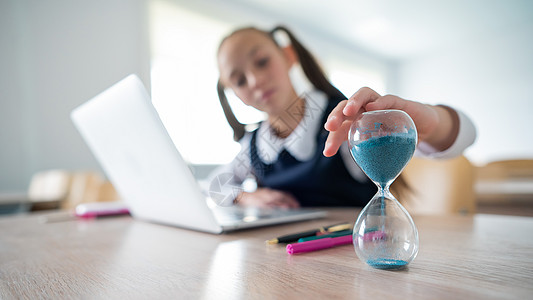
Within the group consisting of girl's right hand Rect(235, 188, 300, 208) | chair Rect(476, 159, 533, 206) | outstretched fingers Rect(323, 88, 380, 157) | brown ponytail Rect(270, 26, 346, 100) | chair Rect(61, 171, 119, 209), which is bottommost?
chair Rect(476, 159, 533, 206)

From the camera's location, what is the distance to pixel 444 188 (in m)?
0.86

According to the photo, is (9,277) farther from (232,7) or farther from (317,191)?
(232,7)

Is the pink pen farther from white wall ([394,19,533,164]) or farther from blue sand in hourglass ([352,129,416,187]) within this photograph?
white wall ([394,19,533,164])

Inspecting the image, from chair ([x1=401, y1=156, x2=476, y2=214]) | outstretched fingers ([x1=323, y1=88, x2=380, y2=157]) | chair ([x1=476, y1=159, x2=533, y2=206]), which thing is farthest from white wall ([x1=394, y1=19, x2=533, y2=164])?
outstretched fingers ([x1=323, y1=88, x2=380, y2=157])

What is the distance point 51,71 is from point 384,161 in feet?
9.57

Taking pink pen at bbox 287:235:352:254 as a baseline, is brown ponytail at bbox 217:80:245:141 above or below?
above

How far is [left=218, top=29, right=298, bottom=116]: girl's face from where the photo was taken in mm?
724

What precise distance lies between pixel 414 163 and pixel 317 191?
272 mm

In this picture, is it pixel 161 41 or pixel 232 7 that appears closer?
pixel 161 41

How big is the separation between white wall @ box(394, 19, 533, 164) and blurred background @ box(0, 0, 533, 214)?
0.05 feet

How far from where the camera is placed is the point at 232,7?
3.73m

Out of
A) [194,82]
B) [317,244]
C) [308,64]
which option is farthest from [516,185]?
[317,244]

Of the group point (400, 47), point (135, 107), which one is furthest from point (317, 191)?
point (400, 47)

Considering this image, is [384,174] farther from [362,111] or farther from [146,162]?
[146,162]
